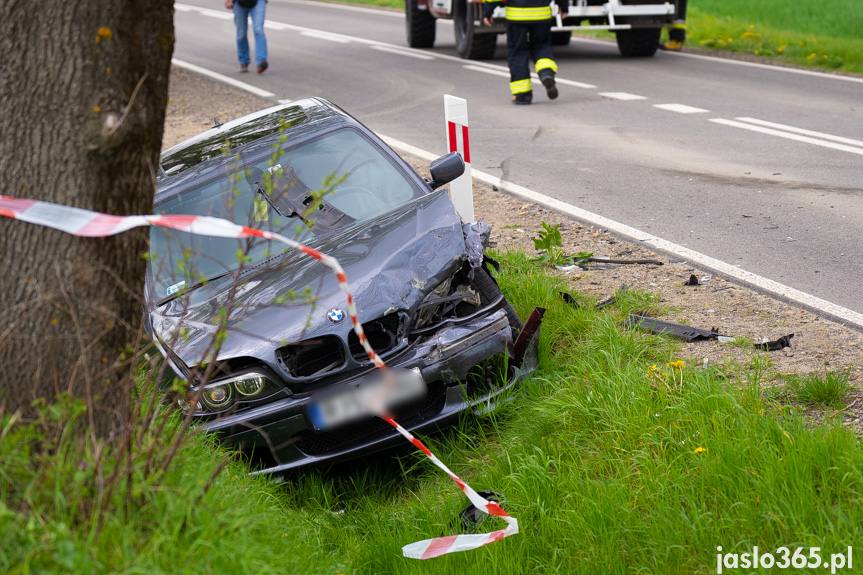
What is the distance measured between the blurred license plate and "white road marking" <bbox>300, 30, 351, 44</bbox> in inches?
595

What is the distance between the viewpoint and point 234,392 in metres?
3.54

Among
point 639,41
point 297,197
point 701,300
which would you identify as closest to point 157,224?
point 297,197

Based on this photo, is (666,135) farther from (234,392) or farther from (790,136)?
(234,392)

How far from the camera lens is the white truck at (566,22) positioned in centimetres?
1321

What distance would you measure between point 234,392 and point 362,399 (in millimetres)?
518

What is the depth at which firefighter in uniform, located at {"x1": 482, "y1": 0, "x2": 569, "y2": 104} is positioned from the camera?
1060cm

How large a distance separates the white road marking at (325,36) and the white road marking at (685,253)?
1036 cm

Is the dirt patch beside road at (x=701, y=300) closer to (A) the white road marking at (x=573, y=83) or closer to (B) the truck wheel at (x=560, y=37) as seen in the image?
(A) the white road marking at (x=573, y=83)

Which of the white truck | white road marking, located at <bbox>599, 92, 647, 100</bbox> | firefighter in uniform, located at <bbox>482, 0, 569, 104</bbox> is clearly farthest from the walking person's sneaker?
the white truck

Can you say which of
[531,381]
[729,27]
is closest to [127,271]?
[531,381]

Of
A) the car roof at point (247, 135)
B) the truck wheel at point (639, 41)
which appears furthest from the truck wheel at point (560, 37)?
the car roof at point (247, 135)

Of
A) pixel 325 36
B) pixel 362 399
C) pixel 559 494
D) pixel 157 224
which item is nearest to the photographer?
pixel 157 224

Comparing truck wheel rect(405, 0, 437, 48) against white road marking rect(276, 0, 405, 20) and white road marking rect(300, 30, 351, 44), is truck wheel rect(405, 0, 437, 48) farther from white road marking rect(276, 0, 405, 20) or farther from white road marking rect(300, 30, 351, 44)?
white road marking rect(276, 0, 405, 20)

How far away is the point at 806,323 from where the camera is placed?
14.6 ft
